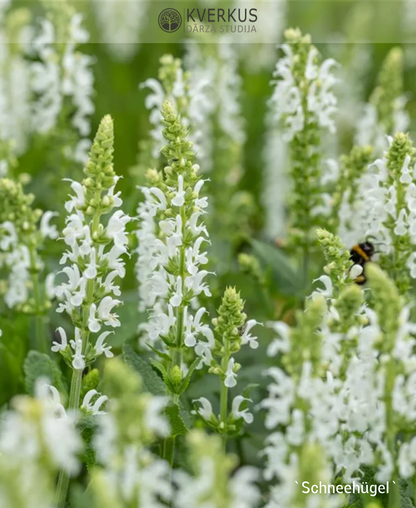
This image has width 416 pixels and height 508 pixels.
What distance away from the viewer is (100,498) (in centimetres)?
A: 191

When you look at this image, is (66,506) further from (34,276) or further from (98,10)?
(98,10)

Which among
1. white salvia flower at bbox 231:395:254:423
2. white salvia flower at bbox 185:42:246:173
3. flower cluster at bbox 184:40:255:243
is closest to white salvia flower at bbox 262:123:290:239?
flower cluster at bbox 184:40:255:243

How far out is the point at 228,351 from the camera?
3.18 meters

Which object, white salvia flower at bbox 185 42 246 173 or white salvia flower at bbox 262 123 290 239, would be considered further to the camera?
white salvia flower at bbox 262 123 290 239

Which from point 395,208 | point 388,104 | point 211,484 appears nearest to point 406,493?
point 395,208

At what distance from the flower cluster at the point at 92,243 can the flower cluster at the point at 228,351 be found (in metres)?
0.41

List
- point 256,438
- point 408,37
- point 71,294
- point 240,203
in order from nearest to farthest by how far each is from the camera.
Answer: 1. point 71,294
2. point 256,438
3. point 240,203
4. point 408,37

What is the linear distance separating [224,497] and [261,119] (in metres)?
5.76

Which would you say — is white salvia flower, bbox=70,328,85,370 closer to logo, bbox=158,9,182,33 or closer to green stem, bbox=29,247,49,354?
green stem, bbox=29,247,49,354

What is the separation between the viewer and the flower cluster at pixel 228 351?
3057mm

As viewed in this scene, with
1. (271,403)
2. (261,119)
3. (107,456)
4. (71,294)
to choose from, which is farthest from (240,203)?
(107,456)

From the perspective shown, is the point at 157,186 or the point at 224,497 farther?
the point at 157,186

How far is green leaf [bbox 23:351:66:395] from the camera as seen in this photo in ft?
11.8

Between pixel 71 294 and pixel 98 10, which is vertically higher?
pixel 98 10
